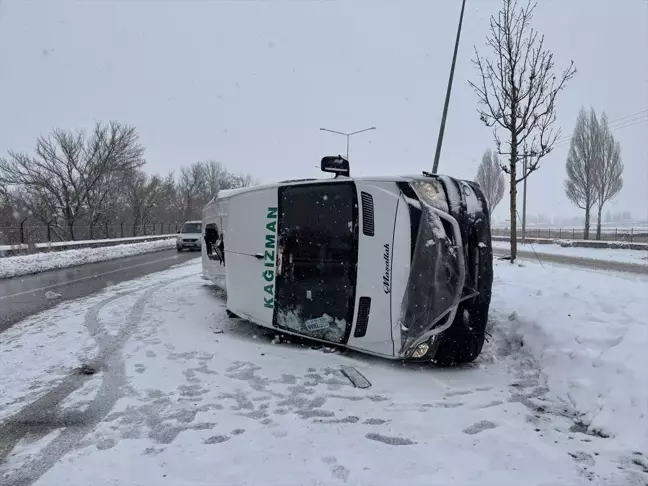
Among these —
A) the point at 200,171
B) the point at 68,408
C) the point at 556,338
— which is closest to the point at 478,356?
the point at 556,338

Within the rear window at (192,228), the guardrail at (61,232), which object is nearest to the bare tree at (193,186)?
the guardrail at (61,232)

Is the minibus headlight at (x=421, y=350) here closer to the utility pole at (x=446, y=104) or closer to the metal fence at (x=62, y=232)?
the utility pole at (x=446, y=104)

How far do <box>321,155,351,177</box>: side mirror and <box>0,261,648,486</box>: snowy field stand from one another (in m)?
2.11

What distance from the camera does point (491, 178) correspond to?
43562 millimetres

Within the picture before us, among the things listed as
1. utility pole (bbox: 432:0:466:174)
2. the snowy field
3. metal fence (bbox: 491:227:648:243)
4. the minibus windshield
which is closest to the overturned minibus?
the minibus windshield

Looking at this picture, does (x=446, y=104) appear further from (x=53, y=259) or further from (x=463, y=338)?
(x=53, y=259)

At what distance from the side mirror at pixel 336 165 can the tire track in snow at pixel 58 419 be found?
313 centimetres

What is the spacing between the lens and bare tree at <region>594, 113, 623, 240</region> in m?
32.6

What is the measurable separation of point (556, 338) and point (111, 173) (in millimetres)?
38565

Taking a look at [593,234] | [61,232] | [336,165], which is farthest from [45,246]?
[593,234]

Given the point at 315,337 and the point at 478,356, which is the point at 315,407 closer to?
the point at 315,337

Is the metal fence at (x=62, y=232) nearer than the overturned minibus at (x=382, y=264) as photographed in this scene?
No

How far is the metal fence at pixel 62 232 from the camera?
21594mm

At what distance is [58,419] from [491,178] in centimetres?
4522
